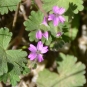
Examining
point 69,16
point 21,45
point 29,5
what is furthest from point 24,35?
point 69,16

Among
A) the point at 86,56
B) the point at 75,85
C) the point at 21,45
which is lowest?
the point at 75,85

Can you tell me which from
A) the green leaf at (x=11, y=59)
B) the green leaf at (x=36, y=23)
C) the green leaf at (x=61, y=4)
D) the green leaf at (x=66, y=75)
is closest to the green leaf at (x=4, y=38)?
the green leaf at (x=11, y=59)

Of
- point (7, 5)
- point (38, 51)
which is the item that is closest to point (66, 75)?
point (38, 51)

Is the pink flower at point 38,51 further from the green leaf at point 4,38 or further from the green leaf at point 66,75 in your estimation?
the green leaf at point 66,75

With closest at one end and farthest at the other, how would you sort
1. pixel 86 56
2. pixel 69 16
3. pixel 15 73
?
pixel 15 73 < pixel 69 16 < pixel 86 56

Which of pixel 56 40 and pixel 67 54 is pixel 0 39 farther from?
pixel 67 54

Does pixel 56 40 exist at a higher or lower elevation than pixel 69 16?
lower

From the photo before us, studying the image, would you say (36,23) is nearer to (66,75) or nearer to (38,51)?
(38,51)
